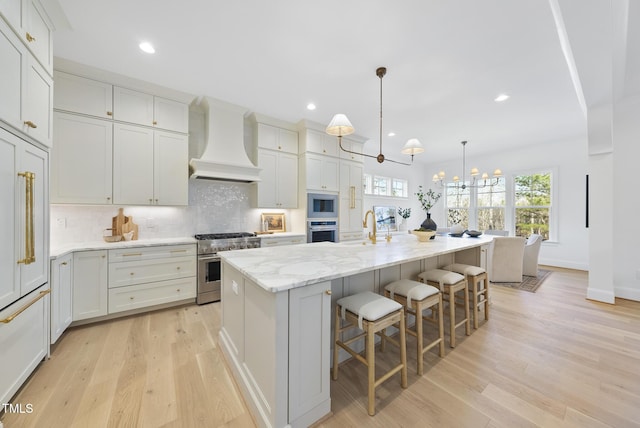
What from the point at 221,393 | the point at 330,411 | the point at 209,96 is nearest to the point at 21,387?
the point at 221,393

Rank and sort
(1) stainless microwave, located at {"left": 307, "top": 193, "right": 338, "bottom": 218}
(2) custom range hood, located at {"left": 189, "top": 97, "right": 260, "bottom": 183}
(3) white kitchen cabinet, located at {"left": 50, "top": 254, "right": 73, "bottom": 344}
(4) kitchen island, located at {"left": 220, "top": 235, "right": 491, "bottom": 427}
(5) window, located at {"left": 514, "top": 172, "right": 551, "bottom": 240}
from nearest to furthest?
(4) kitchen island, located at {"left": 220, "top": 235, "right": 491, "bottom": 427}, (3) white kitchen cabinet, located at {"left": 50, "top": 254, "right": 73, "bottom": 344}, (2) custom range hood, located at {"left": 189, "top": 97, "right": 260, "bottom": 183}, (1) stainless microwave, located at {"left": 307, "top": 193, "right": 338, "bottom": 218}, (5) window, located at {"left": 514, "top": 172, "right": 551, "bottom": 240}

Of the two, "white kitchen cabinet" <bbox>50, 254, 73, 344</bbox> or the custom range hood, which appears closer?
"white kitchen cabinet" <bbox>50, 254, 73, 344</bbox>

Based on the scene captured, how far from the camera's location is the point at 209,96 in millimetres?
3330

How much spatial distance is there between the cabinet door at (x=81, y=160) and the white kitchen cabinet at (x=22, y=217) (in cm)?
91

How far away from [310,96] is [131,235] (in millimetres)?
2981

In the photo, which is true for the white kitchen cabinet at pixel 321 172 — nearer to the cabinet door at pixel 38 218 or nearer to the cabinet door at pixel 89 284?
the cabinet door at pixel 89 284

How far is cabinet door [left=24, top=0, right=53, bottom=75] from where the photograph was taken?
1.69 metres

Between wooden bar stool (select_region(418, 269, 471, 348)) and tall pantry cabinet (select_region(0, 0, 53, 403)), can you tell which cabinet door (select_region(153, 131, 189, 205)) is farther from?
wooden bar stool (select_region(418, 269, 471, 348))

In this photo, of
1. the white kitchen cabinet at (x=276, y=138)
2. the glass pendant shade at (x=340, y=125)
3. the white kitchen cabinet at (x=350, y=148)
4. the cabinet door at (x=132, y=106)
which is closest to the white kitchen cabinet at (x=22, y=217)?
the cabinet door at (x=132, y=106)

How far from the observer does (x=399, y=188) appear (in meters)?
7.09

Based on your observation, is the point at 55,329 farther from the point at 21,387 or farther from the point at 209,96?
the point at 209,96

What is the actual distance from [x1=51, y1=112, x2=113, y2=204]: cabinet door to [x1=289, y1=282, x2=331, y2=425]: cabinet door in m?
2.89

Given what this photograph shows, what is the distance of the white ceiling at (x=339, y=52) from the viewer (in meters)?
1.91

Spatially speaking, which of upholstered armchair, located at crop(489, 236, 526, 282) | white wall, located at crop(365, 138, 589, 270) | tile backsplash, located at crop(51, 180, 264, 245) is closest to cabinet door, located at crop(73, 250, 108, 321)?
tile backsplash, located at crop(51, 180, 264, 245)
